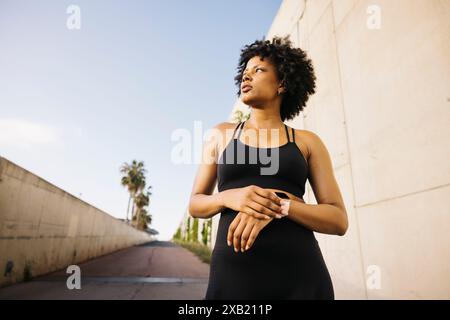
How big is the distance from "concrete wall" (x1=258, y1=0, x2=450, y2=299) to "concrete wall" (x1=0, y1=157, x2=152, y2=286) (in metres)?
6.27

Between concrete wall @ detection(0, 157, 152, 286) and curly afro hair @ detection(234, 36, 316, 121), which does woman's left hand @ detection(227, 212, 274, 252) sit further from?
concrete wall @ detection(0, 157, 152, 286)

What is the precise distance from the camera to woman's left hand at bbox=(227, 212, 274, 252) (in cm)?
95

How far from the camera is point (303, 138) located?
1325 mm

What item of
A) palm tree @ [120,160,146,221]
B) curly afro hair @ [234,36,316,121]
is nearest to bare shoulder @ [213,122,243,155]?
curly afro hair @ [234,36,316,121]

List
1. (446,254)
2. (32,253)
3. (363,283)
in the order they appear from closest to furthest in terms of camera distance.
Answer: (446,254) → (363,283) → (32,253)

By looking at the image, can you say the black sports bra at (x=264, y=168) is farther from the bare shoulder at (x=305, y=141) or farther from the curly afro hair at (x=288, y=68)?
the curly afro hair at (x=288, y=68)

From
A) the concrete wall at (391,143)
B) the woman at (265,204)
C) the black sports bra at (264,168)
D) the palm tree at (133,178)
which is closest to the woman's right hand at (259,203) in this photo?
the woman at (265,204)

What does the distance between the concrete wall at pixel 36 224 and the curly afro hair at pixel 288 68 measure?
17.8ft

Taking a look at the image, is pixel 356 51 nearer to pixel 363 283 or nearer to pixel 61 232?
pixel 363 283

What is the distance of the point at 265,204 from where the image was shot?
0.94 meters

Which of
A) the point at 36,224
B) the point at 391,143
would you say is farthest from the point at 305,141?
the point at 36,224
